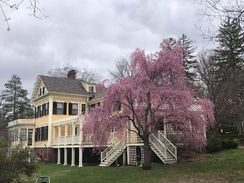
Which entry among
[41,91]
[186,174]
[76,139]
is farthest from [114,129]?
[41,91]

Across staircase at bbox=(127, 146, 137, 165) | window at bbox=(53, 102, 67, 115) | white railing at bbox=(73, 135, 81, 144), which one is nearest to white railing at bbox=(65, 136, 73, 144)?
white railing at bbox=(73, 135, 81, 144)

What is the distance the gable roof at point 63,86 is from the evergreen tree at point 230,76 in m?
15.4

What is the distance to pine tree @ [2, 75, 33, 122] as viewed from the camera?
76625 mm

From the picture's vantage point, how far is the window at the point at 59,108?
41531mm

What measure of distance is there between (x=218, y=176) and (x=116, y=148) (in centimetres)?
1211

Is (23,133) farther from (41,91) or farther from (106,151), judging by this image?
(106,151)

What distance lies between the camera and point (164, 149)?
24.8 metres

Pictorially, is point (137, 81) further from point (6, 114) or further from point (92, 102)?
point (6, 114)

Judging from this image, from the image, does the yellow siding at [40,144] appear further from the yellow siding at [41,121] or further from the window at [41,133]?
the yellow siding at [41,121]

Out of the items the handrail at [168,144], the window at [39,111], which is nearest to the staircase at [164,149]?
the handrail at [168,144]

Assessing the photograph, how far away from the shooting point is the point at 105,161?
2758 centimetres

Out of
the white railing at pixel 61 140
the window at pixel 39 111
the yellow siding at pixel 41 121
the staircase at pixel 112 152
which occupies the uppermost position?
the window at pixel 39 111

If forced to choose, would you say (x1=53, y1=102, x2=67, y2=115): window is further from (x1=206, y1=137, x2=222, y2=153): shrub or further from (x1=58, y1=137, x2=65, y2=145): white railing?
(x1=206, y1=137, x2=222, y2=153): shrub

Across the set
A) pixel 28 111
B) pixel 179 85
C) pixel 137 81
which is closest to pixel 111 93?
pixel 137 81
